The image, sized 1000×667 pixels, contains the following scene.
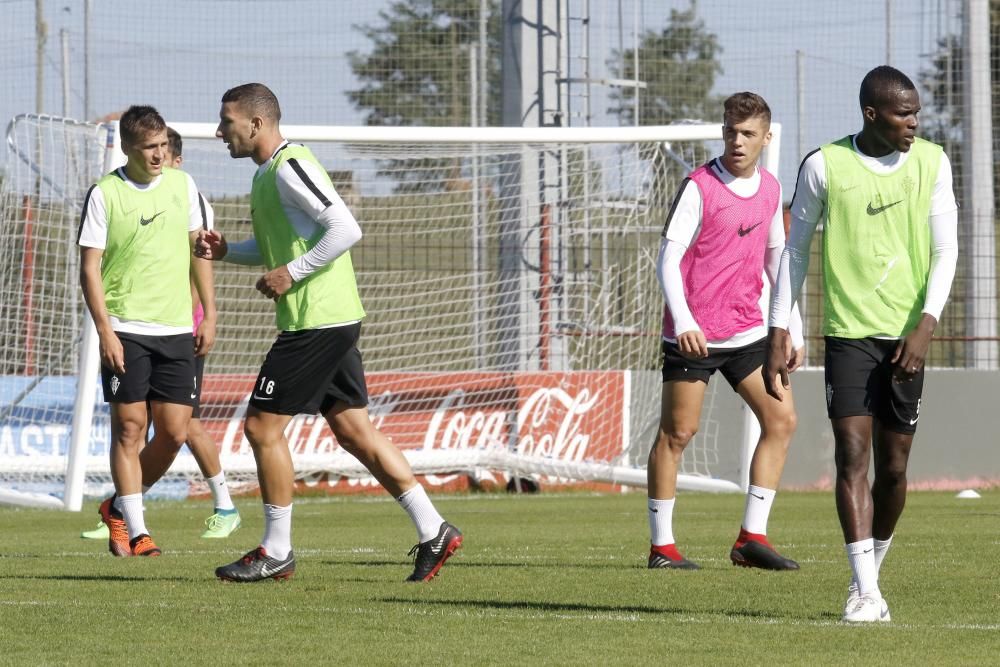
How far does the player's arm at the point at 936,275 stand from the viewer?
5.83 metres

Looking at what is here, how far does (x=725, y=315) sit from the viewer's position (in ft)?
26.9

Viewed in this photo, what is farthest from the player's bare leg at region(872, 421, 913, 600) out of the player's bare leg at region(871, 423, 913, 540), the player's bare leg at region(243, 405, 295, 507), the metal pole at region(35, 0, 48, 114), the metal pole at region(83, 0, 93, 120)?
the metal pole at region(83, 0, 93, 120)

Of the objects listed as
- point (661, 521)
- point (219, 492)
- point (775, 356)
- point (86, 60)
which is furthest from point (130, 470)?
point (86, 60)

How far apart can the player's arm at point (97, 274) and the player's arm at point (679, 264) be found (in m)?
2.60

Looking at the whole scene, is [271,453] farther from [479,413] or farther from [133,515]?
[479,413]

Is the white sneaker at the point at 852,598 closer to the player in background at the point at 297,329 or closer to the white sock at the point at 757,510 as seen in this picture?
the player in background at the point at 297,329

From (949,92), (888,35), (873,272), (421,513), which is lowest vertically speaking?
(421,513)

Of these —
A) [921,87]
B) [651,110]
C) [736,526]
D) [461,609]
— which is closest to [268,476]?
[461,609]

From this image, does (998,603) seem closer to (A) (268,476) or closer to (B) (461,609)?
(B) (461,609)

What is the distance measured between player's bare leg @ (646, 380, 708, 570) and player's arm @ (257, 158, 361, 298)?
188 centimetres

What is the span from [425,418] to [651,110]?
7.45 meters

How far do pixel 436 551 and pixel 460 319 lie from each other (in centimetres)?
883

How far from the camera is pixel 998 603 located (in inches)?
251

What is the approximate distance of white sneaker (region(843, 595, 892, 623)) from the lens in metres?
5.76
